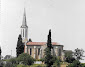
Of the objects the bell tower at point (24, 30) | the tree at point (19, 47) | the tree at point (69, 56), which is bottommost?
the tree at point (69, 56)

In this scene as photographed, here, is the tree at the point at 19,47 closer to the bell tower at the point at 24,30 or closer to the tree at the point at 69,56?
the bell tower at the point at 24,30

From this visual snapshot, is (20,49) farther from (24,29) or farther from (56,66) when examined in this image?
(56,66)

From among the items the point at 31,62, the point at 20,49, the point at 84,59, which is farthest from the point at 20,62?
the point at 84,59

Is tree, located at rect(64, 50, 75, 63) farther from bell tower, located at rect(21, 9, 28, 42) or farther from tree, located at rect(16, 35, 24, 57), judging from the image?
bell tower, located at rect(21, 9, 28, 42)

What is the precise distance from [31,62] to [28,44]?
19257 mm

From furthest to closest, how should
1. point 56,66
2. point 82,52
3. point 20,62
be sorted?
point 82,52, point 20,62, point 56,66

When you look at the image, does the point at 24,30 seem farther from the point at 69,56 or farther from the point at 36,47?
the point at 69,56

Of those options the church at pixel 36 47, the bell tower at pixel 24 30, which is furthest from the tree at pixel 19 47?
the bell tower at pixel 24 30

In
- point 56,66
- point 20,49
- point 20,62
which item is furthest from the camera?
point 20,49

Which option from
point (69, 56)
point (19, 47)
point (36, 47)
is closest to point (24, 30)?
point (36, 47)

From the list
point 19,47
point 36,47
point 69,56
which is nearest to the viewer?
point 19,47

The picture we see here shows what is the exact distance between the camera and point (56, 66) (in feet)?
213

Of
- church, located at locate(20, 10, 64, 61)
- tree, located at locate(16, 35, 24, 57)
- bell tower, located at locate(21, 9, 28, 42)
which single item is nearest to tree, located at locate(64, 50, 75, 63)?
church, located at locate(20, 10, 64, 61)

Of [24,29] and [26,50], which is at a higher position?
[24,29]
